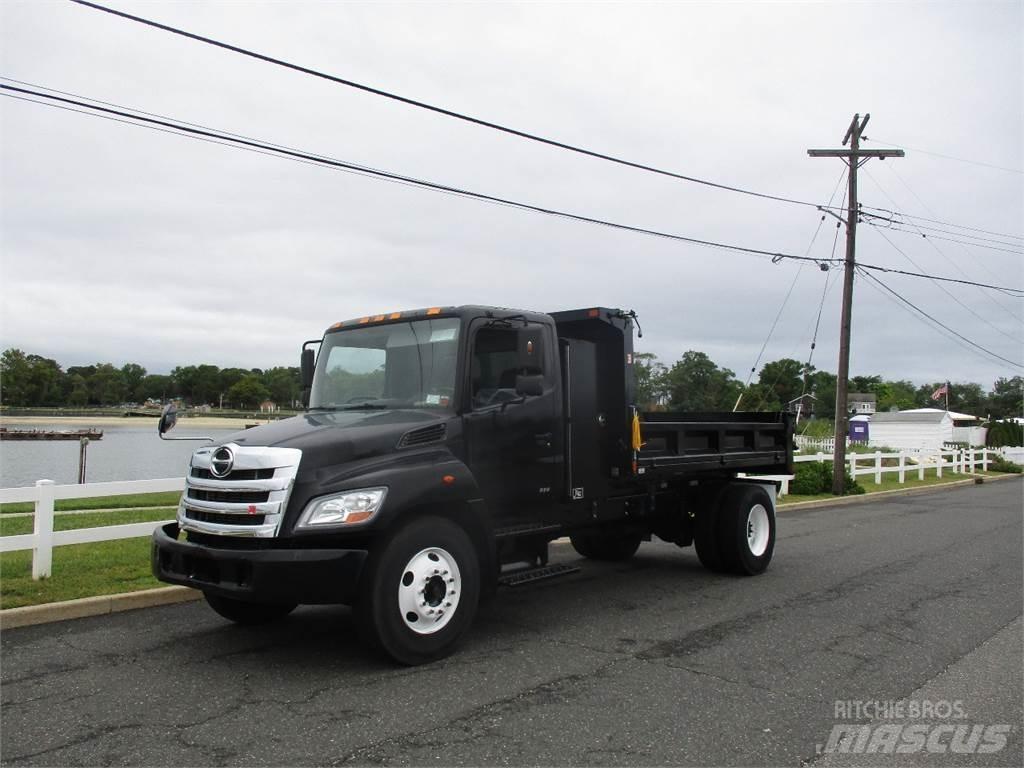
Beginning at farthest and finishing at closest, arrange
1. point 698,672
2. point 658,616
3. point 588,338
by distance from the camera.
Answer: point 588,338 < point 658,616 < point 698,672

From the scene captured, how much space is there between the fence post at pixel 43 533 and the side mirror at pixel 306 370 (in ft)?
9.41

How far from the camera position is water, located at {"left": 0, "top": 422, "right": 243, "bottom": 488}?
1892 centimetres

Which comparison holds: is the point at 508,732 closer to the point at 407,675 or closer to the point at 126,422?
the point at 407,675

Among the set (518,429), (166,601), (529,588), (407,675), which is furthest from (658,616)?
(166,601)

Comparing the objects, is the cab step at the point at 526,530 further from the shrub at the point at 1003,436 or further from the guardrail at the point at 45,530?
the shrub at the point at 1003,436

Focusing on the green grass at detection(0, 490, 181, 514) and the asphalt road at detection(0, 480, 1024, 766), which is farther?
the green grass at detection(0, 490, 181, 514)

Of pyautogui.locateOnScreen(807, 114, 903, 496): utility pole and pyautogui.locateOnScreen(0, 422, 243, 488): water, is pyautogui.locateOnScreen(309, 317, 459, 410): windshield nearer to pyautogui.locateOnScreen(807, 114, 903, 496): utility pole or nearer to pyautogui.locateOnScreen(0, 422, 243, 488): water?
pyautogui.locateOnScreen(0, 422, 243, 488): water

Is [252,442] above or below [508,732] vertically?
above

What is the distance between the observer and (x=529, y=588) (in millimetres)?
8375

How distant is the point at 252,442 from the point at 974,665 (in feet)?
17.5

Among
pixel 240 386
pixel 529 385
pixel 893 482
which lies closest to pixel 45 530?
pixel 529 385

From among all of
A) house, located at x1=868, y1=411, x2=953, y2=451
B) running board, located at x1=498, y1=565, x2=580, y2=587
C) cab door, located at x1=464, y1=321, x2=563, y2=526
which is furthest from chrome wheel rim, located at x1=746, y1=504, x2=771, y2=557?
house, located at x1=868, y1=411, x2=953, y2=451

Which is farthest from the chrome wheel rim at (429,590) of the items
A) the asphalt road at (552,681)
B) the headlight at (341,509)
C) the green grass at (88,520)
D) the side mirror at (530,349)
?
the green grass at (88,520)

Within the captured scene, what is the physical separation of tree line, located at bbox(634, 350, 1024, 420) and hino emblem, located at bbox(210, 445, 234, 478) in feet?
13.1
